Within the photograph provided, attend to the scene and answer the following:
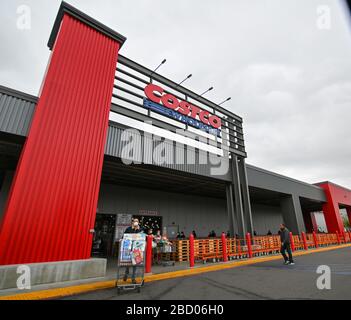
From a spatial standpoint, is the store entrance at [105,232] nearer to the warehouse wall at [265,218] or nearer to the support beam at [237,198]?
the support beam at [237,198]

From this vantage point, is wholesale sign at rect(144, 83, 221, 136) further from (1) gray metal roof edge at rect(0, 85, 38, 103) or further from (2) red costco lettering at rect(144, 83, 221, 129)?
(1) gray metal roof edge at rect(0, 85, 38, 103)

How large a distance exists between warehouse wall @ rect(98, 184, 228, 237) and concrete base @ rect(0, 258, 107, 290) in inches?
312

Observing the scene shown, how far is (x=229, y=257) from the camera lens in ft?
36.2

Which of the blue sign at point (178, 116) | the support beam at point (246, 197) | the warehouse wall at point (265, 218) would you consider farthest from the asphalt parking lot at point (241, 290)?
the warehouse wall at point (265, 218)

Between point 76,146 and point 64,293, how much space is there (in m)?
4.37

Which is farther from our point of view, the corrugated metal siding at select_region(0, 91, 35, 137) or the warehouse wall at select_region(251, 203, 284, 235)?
the warehouse wall at select_region(251, 203, 284, 235)

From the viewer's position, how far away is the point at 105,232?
566 inches

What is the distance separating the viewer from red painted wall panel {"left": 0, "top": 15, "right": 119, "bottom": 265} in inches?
222

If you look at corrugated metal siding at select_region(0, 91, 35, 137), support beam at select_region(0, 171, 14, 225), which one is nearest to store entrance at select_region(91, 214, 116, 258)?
support beam at select_region(0, 171, 14, 225)

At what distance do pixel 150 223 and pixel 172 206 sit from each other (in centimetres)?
240

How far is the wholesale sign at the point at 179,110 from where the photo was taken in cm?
1125
